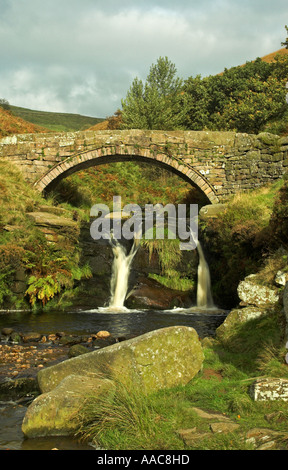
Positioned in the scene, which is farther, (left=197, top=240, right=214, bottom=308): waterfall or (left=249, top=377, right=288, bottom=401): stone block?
(left=197, top=240, right=214, bottom=308): waterfall

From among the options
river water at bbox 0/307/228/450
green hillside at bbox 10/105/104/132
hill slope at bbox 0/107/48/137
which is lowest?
river water at bbox 0/307/228/450

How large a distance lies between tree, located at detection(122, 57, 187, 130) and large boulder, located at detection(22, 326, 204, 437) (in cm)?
2879

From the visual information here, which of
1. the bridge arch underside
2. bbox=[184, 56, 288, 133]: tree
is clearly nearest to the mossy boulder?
the bridge arch underside

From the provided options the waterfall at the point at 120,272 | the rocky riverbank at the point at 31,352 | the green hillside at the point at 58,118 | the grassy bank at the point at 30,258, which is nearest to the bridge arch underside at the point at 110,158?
the grassy bank at the point at 30,258

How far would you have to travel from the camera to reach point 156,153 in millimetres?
20406

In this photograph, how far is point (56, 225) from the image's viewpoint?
16.1m

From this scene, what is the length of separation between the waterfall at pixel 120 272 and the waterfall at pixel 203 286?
261 centimetres

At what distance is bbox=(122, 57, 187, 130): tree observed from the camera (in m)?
33.5

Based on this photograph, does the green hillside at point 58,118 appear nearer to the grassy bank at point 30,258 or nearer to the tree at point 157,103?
the tree at point 157,103

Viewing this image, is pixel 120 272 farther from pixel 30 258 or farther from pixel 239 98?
pixel 239 98

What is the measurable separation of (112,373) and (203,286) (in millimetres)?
10197

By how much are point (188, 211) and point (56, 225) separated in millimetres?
11189

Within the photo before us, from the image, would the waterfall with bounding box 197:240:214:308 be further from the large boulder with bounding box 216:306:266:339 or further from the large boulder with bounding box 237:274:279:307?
the large boulder with bounding box 216:306:266:339

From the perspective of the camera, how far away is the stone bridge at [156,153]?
20281 mm
